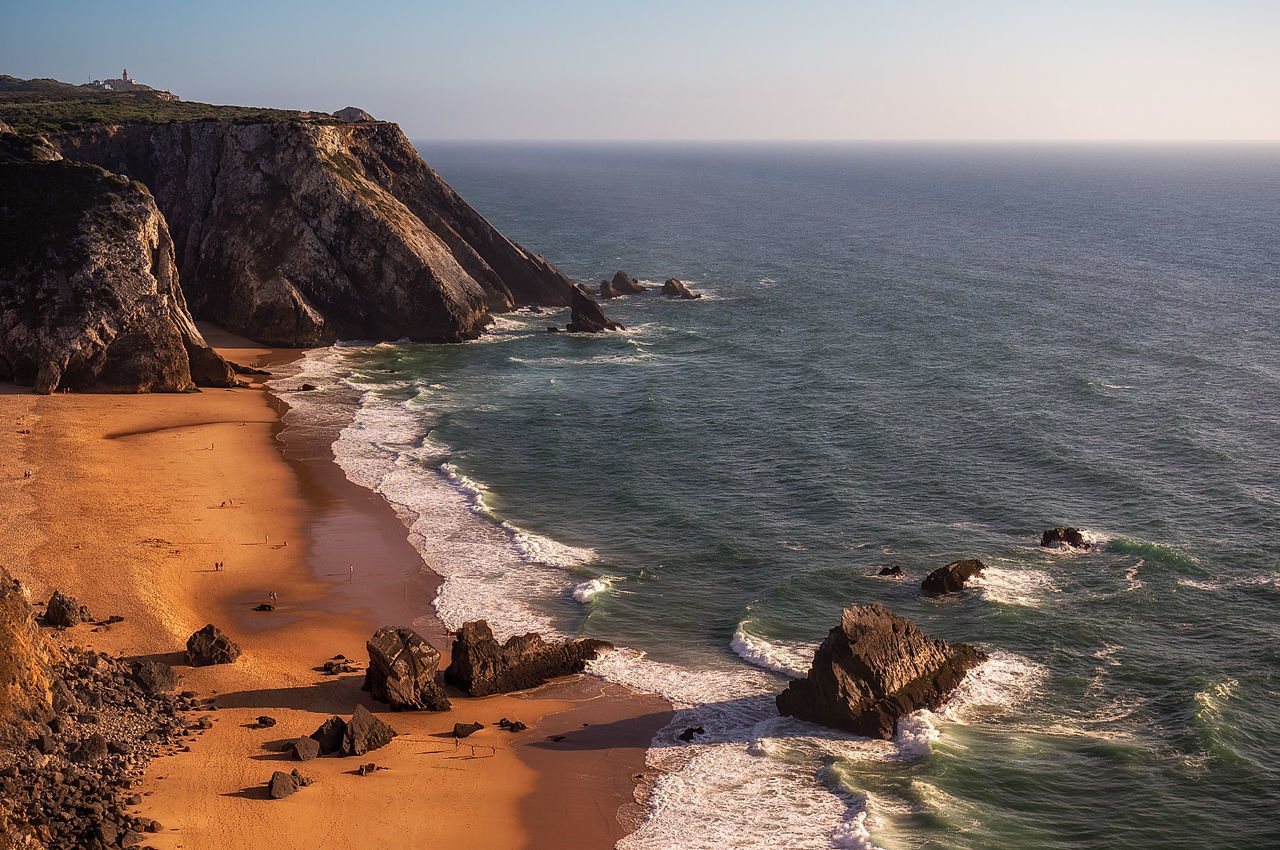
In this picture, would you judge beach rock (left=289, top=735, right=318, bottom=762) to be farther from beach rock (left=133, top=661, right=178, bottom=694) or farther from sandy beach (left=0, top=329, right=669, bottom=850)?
beach rock (left=133, top=661, right=178, bottom=694)

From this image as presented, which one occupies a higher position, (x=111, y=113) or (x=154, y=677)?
(x=111, y=113)

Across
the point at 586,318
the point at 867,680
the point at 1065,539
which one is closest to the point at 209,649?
the point at 867,680

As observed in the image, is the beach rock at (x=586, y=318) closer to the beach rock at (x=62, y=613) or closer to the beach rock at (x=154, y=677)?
the beach rock at (x=62, y=613)

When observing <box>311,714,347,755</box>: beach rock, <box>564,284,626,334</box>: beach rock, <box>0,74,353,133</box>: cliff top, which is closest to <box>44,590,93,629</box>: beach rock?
<box>311,714,347,755</box>: beach rock

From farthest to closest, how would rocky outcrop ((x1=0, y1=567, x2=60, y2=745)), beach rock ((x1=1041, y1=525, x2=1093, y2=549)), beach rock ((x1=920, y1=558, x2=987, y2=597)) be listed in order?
beach rock ((x1=1041, y1=525, x2=1093, y2=549)), beach rock ((x1=920, y1=558, x2=987, y2=597)), rocky outcrop ((x1=0, y1=567, x2=60, y2=745))

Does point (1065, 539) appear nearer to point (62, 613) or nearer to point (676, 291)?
point (62, 613)

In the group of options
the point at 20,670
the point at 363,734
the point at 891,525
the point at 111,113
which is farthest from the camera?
the point at 111,113

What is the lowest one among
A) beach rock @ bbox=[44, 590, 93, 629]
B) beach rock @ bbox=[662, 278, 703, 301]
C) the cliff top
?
beach rock @ bbox=[44, 590, 93, 629]
